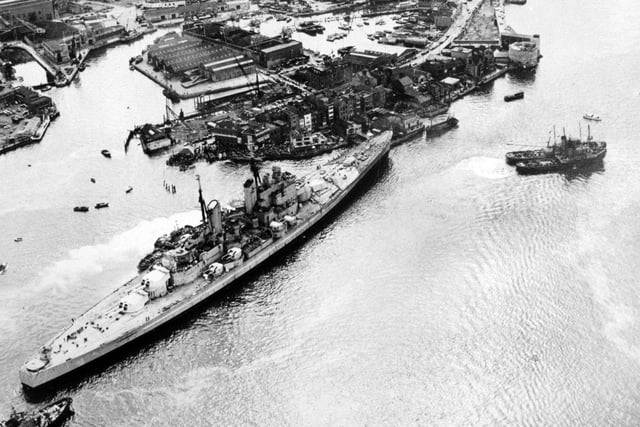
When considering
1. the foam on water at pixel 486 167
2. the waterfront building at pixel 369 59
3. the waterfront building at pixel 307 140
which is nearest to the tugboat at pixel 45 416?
the waterfront building at pixel 307 140

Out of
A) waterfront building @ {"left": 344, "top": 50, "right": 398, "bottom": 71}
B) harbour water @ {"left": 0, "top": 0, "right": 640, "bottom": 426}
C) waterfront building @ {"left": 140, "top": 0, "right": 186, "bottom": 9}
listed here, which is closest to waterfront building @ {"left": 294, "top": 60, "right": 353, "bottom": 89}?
waterfront building @ {"left": 344, "top": 50, "right": 398, "bottom": 71}

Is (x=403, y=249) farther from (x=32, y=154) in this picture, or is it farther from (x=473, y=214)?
(x=32, y=154)

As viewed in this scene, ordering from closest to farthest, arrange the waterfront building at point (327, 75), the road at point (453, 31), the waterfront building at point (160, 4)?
the waterfront building at point (327, 75), the road at point (453, 31), the waterfront building at point (160, 4)

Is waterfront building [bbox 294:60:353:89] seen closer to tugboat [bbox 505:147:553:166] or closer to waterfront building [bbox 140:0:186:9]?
tugboat [bbox 505:147:553:166]

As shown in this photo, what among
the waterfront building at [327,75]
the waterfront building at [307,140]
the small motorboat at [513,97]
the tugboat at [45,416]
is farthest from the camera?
the waterfront building at [327,75]

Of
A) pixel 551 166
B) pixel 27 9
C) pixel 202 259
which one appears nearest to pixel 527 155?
pixel 551 166

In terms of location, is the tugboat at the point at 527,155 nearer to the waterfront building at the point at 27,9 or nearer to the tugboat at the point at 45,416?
the tugboat at the point at 45,416
